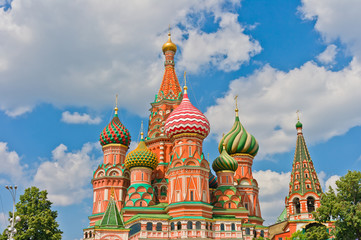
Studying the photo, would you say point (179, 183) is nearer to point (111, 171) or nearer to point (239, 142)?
point (111, 171)

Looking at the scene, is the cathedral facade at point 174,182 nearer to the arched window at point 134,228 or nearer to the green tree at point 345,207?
the arched window at point 134,228

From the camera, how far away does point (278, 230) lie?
48.7 m

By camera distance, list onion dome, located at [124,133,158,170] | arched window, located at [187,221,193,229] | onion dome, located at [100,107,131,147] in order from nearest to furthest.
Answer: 1. arched window, located at [187,221,193,229]
2. onion dome, located at [124,133,158,170]
3. onion dome, located at [100,107,131,147]

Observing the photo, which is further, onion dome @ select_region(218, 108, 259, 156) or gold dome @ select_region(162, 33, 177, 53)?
gold dome @ select_region(162, 33, 177, 53)

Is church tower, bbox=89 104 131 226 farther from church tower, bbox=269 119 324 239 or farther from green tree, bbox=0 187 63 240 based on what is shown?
church tower, bbox=269 119 324 239

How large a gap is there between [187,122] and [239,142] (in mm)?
8846

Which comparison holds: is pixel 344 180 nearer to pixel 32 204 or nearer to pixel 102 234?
pixel 102 234

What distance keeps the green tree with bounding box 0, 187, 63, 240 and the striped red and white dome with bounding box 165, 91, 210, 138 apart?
1274 cm

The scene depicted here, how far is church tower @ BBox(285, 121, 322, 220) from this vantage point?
4197cm

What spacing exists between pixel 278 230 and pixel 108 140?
2225 centimetres

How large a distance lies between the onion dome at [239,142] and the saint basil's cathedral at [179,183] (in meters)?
0.10

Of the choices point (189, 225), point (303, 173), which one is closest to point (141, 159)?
point (189, 225)

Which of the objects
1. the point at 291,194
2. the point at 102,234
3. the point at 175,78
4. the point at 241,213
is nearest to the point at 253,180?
the point at 291,194

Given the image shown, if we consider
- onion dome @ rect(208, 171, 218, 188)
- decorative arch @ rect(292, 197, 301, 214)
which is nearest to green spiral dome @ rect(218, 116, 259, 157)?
onion dome @ rect(208, 171, 218, 188)
